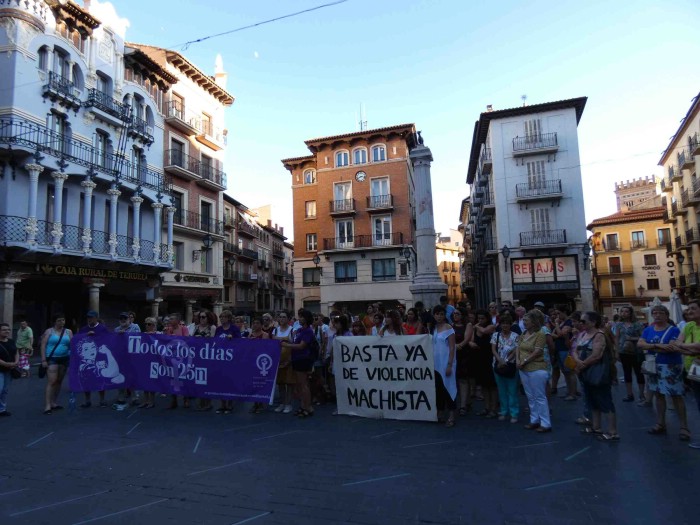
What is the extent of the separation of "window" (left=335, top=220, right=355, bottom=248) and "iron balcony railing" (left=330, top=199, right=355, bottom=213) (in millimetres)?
1051

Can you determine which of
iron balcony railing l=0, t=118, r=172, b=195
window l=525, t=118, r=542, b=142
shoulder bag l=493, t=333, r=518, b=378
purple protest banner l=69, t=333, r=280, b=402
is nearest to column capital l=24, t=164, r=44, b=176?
iron balcony railing l=0, t=118, r=172, b=195

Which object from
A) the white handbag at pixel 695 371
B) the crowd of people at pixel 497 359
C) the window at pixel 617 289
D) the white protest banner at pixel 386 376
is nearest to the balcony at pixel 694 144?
the window at pixel 617 289

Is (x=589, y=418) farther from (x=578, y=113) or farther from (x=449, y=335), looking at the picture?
(x=578, y=113)

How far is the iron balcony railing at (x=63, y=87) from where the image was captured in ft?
70.6

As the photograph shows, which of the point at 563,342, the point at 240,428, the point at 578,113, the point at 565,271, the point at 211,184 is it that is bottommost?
the point at 240,428

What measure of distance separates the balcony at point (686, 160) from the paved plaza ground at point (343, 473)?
38314 millimetres

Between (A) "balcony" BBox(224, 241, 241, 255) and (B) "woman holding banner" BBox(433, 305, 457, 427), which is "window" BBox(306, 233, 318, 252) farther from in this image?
(B) "woman holding banner" BBox(433, 305, 457, 427)

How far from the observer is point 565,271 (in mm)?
33375

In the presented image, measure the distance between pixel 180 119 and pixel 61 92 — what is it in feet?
29.2

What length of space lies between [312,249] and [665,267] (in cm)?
3691

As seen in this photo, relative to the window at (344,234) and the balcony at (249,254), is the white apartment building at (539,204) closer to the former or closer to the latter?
the window at (344,234)

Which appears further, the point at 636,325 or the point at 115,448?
the point at 636,325

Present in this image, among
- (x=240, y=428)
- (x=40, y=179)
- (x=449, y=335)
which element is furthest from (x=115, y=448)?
(x=40, y=179)

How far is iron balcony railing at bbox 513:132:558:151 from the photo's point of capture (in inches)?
1348
